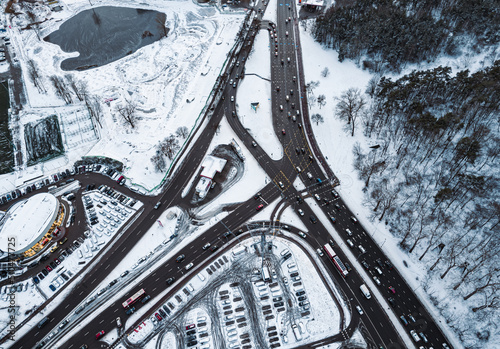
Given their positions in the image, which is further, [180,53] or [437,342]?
[180,53]

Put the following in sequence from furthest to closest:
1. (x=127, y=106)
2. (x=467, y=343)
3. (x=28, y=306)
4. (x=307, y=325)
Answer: (x=127, y=106), (x=28, y=306), (x=307, y=325), (x=467, y=343)

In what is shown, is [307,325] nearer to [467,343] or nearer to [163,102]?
[467,343]

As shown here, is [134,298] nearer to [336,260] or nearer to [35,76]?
[336,260]

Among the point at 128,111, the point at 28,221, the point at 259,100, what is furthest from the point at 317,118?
the point at 28,221

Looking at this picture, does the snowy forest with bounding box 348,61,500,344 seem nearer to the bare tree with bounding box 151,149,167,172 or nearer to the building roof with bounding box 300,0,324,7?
the bare tree with bounding box 151,149,167,172

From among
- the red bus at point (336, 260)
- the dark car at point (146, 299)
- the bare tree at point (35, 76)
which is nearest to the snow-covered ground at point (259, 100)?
the red bus at point (336, 260)


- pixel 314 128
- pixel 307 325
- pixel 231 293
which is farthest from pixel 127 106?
pixel 307 325

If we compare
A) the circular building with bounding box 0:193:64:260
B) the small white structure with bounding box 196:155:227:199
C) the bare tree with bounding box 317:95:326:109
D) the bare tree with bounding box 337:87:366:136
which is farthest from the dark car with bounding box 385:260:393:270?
the circular building with bounding box 0:193:64:260
